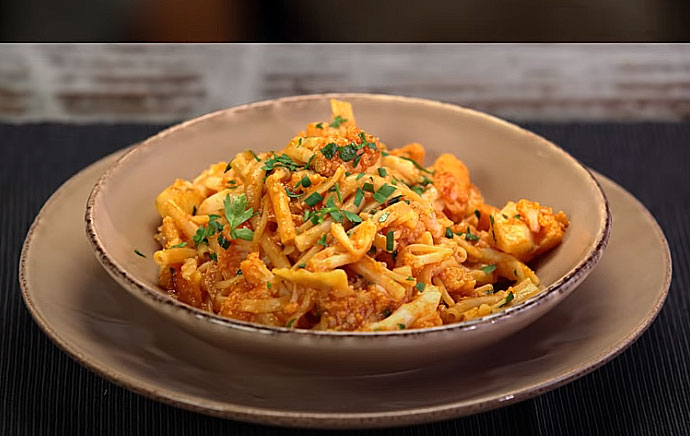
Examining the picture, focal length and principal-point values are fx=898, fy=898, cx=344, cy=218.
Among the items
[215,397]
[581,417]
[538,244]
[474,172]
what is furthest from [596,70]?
[215,397]

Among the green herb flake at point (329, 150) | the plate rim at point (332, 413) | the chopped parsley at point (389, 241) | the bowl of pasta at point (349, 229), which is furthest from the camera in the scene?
the green herb flake at point (329, 150)

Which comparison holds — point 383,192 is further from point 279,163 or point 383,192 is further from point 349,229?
point 279,163

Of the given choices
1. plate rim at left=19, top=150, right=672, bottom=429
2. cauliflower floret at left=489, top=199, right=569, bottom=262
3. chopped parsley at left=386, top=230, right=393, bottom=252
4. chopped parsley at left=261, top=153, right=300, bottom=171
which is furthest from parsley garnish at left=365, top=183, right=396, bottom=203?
plate rim at left=19, top=150, right=672, bottom=429

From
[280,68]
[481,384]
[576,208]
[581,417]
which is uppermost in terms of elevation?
[576,208]

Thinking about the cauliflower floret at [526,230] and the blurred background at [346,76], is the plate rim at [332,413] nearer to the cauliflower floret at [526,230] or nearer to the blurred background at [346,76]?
the cauliflower floret at [526,230]

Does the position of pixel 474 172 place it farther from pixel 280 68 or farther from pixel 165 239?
pixel 280 68

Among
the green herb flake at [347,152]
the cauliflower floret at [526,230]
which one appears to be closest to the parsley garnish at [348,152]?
the green herb flake at [347,152]

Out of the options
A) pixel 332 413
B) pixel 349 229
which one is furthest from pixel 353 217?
pixel 332 413

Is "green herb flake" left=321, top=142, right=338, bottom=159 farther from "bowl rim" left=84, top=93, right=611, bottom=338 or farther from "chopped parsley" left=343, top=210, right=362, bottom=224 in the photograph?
"bowl rim" left=84, top=93, right=611, bottom=338
